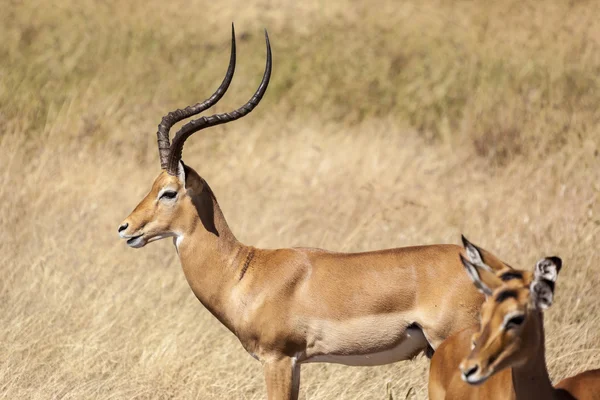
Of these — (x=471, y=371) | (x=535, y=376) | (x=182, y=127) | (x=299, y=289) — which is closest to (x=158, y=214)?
(x=182, y=127)

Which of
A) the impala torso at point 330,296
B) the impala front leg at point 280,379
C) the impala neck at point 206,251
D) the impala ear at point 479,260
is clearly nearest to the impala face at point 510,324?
the impala ear at point 479,260

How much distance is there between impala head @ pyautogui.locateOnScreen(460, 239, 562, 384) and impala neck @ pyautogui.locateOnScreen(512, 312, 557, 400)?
0.03 meters

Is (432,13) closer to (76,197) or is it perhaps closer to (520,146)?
(520,146)

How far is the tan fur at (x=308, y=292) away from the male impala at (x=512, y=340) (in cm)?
107

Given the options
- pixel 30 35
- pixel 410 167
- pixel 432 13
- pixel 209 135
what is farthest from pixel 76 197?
pixel 432 13

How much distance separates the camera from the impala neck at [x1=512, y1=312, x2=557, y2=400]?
4.91m

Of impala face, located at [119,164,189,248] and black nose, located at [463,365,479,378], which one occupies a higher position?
impala face, located at [119,164,189,248]

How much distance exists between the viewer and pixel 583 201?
1148 cm

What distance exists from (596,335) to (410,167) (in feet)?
17.2

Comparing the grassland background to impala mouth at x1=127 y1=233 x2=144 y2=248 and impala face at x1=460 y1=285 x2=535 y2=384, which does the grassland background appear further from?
impala face at x1=460 y1=285 x2=535 y2=384

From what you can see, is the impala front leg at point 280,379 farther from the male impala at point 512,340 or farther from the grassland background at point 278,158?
the male impala at point 512,340

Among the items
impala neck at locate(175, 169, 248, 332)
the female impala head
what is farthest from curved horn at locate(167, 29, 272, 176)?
impala neck at locate(175, 169, 248, 332)

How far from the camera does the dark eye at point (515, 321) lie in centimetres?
468

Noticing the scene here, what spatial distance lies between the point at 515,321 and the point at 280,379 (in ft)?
8.09
